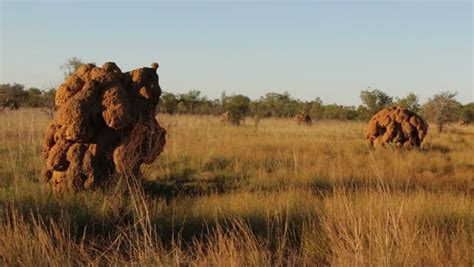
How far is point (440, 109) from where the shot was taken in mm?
33438

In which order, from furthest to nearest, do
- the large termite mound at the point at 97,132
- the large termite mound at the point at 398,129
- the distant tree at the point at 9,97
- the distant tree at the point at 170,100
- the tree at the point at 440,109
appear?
the distant tree at the point at 170,100
the tree at the point at 440,109
the distant tree at the point at 9,97
the large termite mound at the point at 398,129
the large termite mound at the point at 97,132

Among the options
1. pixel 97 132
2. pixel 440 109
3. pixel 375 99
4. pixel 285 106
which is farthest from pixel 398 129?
pixel 285 106

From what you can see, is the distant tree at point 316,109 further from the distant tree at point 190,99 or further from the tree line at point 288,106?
the distant tree at point 190,99

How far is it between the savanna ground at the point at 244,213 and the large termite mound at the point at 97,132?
0.45m

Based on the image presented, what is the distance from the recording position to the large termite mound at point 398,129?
17891 mm

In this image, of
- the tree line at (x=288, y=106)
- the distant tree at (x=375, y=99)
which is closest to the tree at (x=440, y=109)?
the tree line at (x=288, y=106)

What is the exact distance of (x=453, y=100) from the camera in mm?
34500

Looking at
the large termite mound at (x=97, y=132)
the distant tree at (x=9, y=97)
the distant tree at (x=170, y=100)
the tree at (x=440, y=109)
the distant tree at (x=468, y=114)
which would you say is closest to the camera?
the large termite mound at (x=97, y=132)

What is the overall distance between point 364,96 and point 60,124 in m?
43.8

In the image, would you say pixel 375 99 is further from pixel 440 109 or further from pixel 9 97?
pixel 9 97

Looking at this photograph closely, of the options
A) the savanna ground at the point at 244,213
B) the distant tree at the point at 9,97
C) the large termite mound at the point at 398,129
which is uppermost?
the distant tree at the point at 9,97

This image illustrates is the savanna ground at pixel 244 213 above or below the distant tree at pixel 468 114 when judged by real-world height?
A: below

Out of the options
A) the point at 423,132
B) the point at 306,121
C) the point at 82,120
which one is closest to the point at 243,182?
the point at 82,120

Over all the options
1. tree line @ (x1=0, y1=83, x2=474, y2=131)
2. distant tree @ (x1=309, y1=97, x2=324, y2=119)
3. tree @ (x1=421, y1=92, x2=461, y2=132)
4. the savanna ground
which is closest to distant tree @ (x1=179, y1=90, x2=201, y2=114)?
tree line @ (x1=0, y1=83, x2=474, y2=131)
